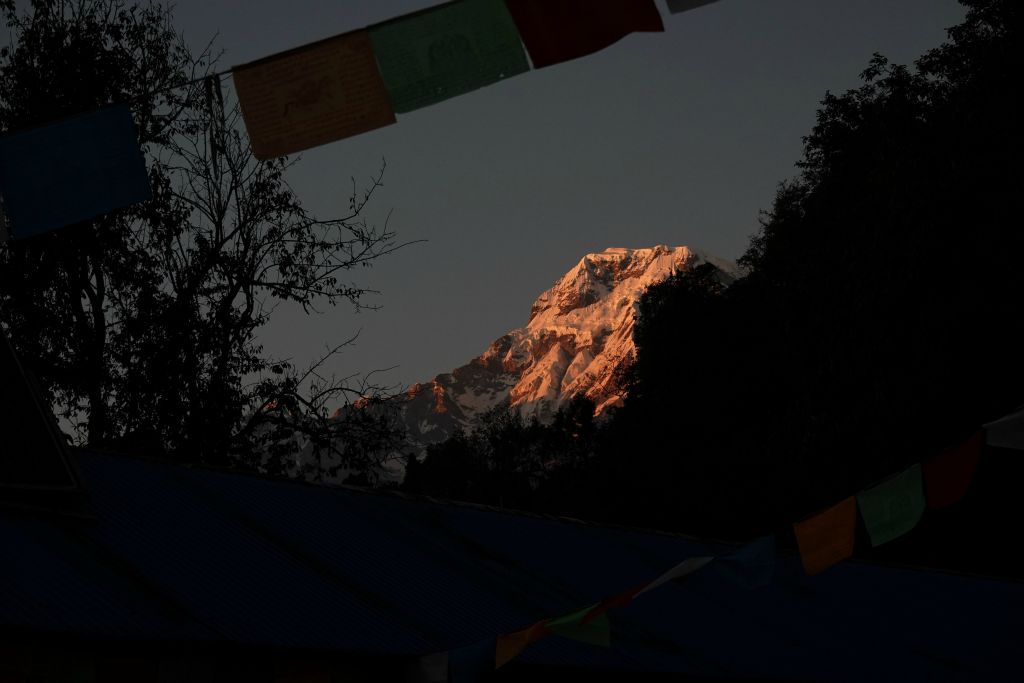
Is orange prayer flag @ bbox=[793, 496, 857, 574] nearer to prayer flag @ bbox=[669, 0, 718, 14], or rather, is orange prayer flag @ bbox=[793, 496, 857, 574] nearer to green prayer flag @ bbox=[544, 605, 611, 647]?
green prayer flag @ bbox=[544, 605, 611, 647]

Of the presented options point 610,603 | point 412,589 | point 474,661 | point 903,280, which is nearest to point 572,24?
point 610,603

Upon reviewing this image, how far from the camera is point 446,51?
257 inches

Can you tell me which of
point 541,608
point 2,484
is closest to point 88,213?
point 2,484

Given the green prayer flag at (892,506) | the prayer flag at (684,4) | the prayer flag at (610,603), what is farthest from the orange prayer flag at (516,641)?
the prayer flag at (684,4)

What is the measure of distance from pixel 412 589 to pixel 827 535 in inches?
108

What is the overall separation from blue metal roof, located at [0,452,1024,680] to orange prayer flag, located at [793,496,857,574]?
643 mm

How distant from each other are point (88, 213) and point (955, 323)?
20579 mm

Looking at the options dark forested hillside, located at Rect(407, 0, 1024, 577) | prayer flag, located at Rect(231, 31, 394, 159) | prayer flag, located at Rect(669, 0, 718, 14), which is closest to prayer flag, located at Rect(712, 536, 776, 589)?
prayer flag, located at Rect(669, 0, 718, 14)

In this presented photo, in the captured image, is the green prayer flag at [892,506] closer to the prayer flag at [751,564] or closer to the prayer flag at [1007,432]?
the prayer flag at [1007,432]

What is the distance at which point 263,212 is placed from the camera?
22109 millimetres

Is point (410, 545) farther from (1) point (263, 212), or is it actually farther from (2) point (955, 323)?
(2) point (955, 323)

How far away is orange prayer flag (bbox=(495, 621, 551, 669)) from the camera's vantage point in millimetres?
5539

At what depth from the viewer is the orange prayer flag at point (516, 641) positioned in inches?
218

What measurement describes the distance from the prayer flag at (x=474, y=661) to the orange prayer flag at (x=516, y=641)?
119 millimetres
